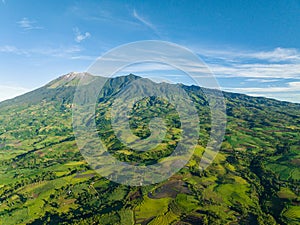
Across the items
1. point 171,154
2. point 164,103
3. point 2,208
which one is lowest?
point 2,208

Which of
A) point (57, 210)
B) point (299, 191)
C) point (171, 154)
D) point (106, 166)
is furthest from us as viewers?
point (171, 154)

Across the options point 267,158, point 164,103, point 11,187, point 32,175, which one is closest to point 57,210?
point 11,187

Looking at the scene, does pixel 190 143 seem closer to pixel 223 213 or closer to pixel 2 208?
pixel 223 213

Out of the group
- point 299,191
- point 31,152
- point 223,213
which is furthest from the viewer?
point 31,152

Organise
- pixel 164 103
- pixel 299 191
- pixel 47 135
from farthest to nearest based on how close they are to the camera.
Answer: pixel 164 103
pixel 47 135
pixel 299 191

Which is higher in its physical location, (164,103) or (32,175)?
(164,103)

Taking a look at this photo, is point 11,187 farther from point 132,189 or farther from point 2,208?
point 132,189

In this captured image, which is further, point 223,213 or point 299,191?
point 299,191

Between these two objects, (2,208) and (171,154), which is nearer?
(2,208)

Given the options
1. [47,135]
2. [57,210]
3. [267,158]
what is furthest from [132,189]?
[47,135]
